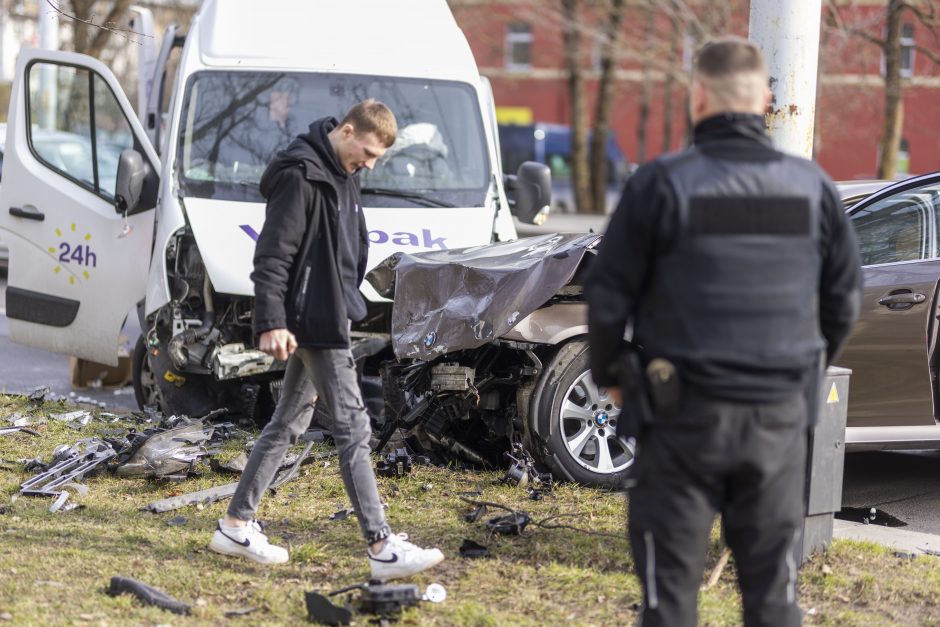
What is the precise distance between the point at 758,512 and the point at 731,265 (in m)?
0.62

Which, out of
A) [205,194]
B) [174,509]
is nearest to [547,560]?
[174,509]

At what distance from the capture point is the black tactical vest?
2.88m

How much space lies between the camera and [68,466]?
5984 millimetres

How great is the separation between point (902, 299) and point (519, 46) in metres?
38.4

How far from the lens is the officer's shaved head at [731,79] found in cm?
296

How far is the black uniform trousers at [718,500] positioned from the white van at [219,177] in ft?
13.3

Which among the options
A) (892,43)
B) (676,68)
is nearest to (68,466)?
(892,43)

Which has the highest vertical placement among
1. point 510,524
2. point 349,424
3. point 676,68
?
point 676,68

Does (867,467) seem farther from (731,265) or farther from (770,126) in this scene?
(731,265)

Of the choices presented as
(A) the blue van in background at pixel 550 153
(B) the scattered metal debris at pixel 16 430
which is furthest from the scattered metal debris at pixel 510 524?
(A) the blue van in background at pixel 550 153

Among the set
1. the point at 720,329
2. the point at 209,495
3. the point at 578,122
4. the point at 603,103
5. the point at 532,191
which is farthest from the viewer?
the point at 578,122

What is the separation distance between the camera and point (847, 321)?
124 inches

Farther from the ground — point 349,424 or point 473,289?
point 473,289

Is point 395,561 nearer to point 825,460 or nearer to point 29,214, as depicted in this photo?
point 825,460
